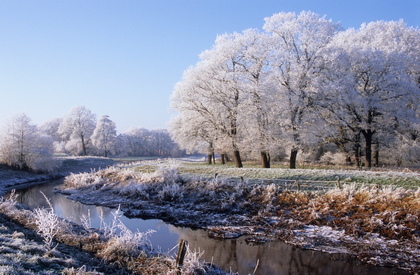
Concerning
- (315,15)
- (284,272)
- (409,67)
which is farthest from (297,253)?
(409,67)

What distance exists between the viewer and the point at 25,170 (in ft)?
118

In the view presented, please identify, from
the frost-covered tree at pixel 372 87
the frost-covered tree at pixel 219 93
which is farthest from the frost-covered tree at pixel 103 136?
the frost-covered tree at pixel 372 87

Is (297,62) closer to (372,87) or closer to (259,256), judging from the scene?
(372,87)

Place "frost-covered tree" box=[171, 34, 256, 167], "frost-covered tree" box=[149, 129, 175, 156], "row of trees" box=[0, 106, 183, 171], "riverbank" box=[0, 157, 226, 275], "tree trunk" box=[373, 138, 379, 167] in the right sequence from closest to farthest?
"riverbank" box=[0, 157, 226, 275], "frost-covered tree" box=[171, 34, 256, 167], "tree trunk" box=[373, 138, 379, 167], "row of trees" box=[0, 106, 183, 171], "frost-covered tree" box=[149, 129, 175, 156]

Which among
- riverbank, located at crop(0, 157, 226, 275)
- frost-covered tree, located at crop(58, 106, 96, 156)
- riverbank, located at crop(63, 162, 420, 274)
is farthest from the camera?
frost-covered tree, located at crop(58, 106, 96, 156)

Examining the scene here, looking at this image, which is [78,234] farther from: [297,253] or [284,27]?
[284,27]

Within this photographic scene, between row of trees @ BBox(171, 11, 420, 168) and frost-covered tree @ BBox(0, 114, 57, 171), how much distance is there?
2155 cm

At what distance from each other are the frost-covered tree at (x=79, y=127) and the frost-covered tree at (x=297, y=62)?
4976cm

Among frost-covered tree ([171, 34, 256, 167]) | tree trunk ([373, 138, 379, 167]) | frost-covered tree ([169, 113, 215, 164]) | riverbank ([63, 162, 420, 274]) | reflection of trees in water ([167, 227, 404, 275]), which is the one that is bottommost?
reflection of trees in water ([167, 227, 404, 275])

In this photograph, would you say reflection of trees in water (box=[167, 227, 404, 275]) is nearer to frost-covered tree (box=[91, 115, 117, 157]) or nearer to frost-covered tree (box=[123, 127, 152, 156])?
frost-covered tree (box=[91, 115, 117, 157])

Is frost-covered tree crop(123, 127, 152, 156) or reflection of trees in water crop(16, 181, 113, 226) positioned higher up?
frost-covered tree crop(123, 127, 152, 156)

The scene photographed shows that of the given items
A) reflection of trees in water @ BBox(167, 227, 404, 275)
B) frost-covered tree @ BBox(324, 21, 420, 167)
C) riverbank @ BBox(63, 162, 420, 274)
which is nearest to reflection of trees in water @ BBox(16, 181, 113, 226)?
riverbank @ BBox(63, 162, 420, 274)

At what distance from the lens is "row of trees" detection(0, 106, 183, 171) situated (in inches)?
1404

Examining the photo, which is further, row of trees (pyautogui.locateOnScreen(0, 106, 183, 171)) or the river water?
row of trees (pyautogui.locateOnScreen(0, 106, 183, 171))
